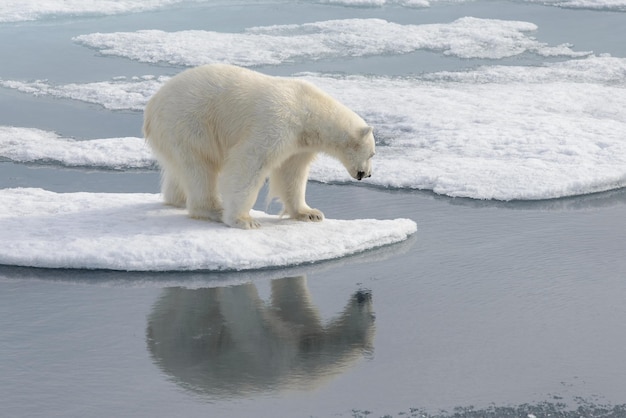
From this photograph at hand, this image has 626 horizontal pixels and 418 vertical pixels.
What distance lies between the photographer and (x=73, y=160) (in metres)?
8.62

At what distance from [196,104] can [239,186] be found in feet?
2.02

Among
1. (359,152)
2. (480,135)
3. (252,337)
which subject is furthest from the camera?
(480,135)

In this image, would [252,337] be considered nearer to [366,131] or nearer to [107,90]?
[366,131]

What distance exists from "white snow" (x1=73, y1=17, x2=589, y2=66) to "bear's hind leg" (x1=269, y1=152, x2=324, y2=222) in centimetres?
653

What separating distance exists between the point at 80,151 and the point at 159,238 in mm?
2906

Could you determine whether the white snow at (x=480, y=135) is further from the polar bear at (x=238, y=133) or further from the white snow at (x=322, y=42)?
the polar bear at (x=238, y=133)

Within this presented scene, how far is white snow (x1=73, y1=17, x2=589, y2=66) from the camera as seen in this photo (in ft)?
44.6

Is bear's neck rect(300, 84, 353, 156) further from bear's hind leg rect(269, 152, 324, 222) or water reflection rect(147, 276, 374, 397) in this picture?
water reflection rect(147, 276, 374, 397)

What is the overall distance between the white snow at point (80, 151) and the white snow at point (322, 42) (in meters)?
4.19

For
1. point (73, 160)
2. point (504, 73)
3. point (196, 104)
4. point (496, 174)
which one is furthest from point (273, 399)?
point (504, 73)

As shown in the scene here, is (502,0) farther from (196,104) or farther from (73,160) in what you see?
(196,104)

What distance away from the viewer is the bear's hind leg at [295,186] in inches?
263

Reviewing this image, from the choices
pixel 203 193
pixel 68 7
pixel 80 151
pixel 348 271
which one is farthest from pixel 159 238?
pixel 68 7

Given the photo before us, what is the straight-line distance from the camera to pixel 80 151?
8781mm
